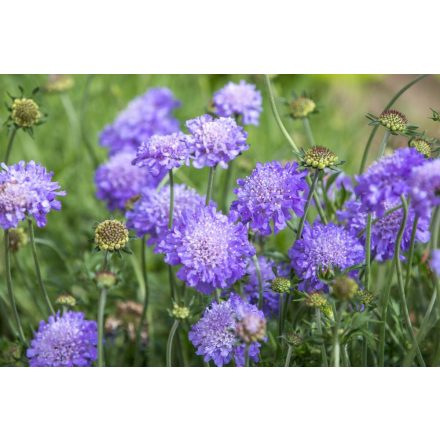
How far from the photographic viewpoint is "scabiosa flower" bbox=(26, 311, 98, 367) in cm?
138

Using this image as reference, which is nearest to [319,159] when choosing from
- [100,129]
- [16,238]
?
[16,238]

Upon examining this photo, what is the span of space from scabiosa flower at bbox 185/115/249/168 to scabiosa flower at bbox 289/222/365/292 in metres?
0.22

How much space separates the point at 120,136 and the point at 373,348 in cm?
114

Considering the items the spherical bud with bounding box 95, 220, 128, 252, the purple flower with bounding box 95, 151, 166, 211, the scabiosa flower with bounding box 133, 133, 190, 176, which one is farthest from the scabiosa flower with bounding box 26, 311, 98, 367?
the purple flower with bounding box 95, 151, 166, 211

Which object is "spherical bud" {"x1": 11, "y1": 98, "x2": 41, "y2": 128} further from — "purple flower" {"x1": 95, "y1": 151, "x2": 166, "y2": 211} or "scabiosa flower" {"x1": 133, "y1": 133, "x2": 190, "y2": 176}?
"purple flower" {"x1": 95, "y1": 151, "x2": 166, "y2": 211}

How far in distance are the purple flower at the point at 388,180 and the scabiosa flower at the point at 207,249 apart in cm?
26

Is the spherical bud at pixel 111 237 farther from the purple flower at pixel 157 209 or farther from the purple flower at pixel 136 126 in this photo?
the purple flower at pixel 136 126

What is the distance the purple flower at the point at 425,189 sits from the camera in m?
1.04

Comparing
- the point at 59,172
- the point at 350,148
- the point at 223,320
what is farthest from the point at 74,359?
the point at 350,148

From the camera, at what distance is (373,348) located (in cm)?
135
